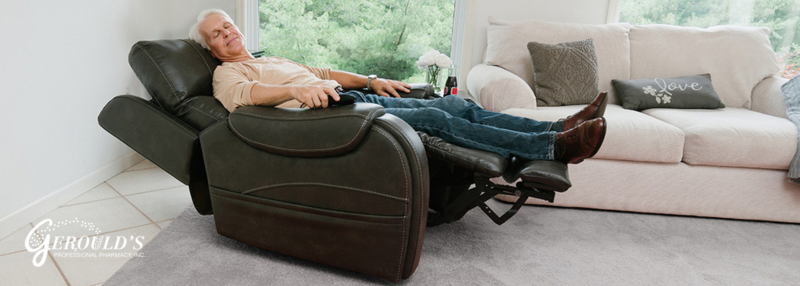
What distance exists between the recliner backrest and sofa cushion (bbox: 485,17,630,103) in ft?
6.06

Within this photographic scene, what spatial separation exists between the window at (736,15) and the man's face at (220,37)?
2.76m

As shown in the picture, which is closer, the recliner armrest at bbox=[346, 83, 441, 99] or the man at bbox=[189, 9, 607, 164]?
the man at bbox=[189, 9, 607, 164]

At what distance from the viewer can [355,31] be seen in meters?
3.29

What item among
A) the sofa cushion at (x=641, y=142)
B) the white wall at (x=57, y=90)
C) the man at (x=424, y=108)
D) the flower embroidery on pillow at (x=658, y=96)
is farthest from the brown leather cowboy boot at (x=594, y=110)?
the white wall at (x=57, y=90)

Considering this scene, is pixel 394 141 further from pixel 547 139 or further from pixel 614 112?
pixel 614 112

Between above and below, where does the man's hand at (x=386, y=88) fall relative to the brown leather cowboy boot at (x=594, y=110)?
below

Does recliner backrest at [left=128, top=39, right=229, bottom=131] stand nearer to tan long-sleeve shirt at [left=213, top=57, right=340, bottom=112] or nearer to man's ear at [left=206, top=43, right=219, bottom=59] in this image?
tan long-sleeve shirt at [left=213, top=57, right=340, bottom=112]

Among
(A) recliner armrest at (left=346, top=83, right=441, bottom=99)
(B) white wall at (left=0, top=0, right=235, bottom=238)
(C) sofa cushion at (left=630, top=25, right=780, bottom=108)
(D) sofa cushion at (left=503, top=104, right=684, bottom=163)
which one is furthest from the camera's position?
(C) sofa cushion at (left=630, top=25, right=780, bottom=108)

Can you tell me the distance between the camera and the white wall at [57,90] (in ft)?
5.78

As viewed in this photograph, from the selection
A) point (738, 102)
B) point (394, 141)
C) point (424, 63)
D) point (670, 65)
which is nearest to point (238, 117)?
point (394, 141)

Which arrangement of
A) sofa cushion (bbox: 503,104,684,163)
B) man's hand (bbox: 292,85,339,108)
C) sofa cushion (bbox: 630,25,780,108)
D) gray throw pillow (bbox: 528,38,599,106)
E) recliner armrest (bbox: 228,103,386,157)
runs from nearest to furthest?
recliner armrest (bbox: 228,103,386,157) < man's hand (bbox: 292,85,339,108) < sofa cushion (bbox: 503,104,684,163) < gray throw pillow (bbox: 528,38,599,106) < sofa cushion (bbox: 630,25,780,108)

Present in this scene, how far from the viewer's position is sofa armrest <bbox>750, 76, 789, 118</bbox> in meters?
2.69

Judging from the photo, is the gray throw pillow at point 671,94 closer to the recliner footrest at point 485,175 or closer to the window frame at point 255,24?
the window frame at point 255,24

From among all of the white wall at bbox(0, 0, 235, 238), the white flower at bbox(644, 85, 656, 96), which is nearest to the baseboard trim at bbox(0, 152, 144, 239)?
the white wall at bbox(0, 0, 235, 238)
